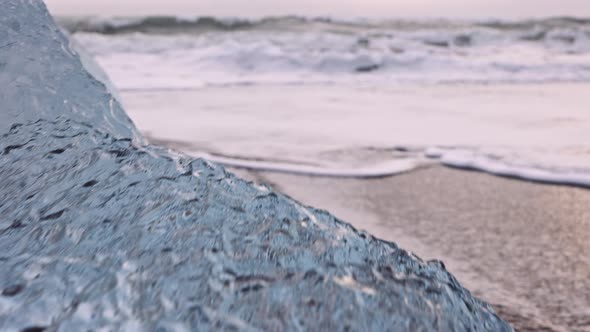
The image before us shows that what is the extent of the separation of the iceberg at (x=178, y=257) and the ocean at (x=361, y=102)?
1.47 metres

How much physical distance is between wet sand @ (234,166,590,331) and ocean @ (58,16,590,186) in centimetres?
15

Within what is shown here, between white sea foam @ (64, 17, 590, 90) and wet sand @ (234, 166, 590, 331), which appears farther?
white sea foam @ (64, 17, 590, 90)

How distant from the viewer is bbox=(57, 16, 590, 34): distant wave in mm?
11695

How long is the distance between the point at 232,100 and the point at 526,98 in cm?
207

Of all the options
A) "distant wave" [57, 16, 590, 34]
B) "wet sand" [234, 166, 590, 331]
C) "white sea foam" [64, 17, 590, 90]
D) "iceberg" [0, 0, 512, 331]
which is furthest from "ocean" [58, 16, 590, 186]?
"distant wave" [57, 16, 590, 34]

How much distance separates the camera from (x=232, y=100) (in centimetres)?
418

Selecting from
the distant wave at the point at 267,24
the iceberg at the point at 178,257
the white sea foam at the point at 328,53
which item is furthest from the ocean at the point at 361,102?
the distant wave at the point at 267,24

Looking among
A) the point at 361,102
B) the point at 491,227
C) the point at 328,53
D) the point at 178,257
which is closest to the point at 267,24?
the point at 328,53

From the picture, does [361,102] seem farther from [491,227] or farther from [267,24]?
[267,24]

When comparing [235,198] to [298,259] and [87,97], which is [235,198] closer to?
[298,259]

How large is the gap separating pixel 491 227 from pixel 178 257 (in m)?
1.21

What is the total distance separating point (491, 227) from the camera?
62.6 inches

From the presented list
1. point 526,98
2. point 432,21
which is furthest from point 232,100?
point 432,21

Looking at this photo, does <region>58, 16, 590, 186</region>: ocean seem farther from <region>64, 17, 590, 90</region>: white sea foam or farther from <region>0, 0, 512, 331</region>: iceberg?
<region>0, 0, 512, 331</region>: iceberg
